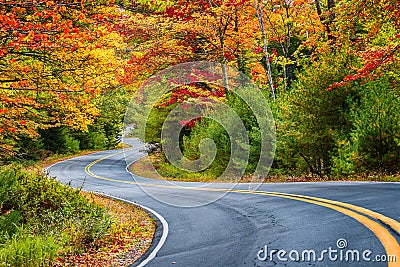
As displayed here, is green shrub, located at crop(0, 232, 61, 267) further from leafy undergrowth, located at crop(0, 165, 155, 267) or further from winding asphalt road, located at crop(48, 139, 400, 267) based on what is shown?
winding asphalt road, located at crop(48, 139, 400, 267)

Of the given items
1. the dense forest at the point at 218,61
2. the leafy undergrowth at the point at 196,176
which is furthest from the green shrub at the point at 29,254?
the leafy undergrowth at the point at 196,176

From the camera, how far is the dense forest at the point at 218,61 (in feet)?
32.3

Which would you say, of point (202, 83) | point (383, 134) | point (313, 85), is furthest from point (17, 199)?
point (202, 83)

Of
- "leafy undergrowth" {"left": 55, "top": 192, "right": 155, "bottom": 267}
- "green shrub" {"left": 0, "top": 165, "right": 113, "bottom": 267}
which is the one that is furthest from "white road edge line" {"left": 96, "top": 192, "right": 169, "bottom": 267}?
"green shrub" {"left": 0, "top": 165, "right": 113, "bottom": 267}

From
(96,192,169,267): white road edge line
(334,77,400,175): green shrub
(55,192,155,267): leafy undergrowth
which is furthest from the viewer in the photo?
(334,77,400,175): green shrub

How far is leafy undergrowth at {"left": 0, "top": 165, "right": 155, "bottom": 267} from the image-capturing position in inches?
291

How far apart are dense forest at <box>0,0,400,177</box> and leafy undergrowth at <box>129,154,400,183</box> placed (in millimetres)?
435

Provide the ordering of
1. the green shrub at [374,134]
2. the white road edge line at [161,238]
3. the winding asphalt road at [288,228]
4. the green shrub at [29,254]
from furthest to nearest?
the green shrub at [374,134]
the white road edge line at [161,238]
the green shrub at [29,254]
the winding asphalt road at [288,228]

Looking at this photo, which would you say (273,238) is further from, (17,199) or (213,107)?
(213,107)

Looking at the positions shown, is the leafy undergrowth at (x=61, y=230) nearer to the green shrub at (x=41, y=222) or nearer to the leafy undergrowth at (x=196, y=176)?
the green shrub at (x=41, y=222)

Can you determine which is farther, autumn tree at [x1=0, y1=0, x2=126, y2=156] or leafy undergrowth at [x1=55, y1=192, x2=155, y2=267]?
autumn tree at [x1=0, y1=0, x2=126, y2=156]

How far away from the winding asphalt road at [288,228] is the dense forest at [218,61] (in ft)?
11.6

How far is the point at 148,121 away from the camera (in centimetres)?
2714

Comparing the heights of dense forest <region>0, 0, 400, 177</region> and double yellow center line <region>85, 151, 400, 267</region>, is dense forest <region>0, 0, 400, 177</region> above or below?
above
